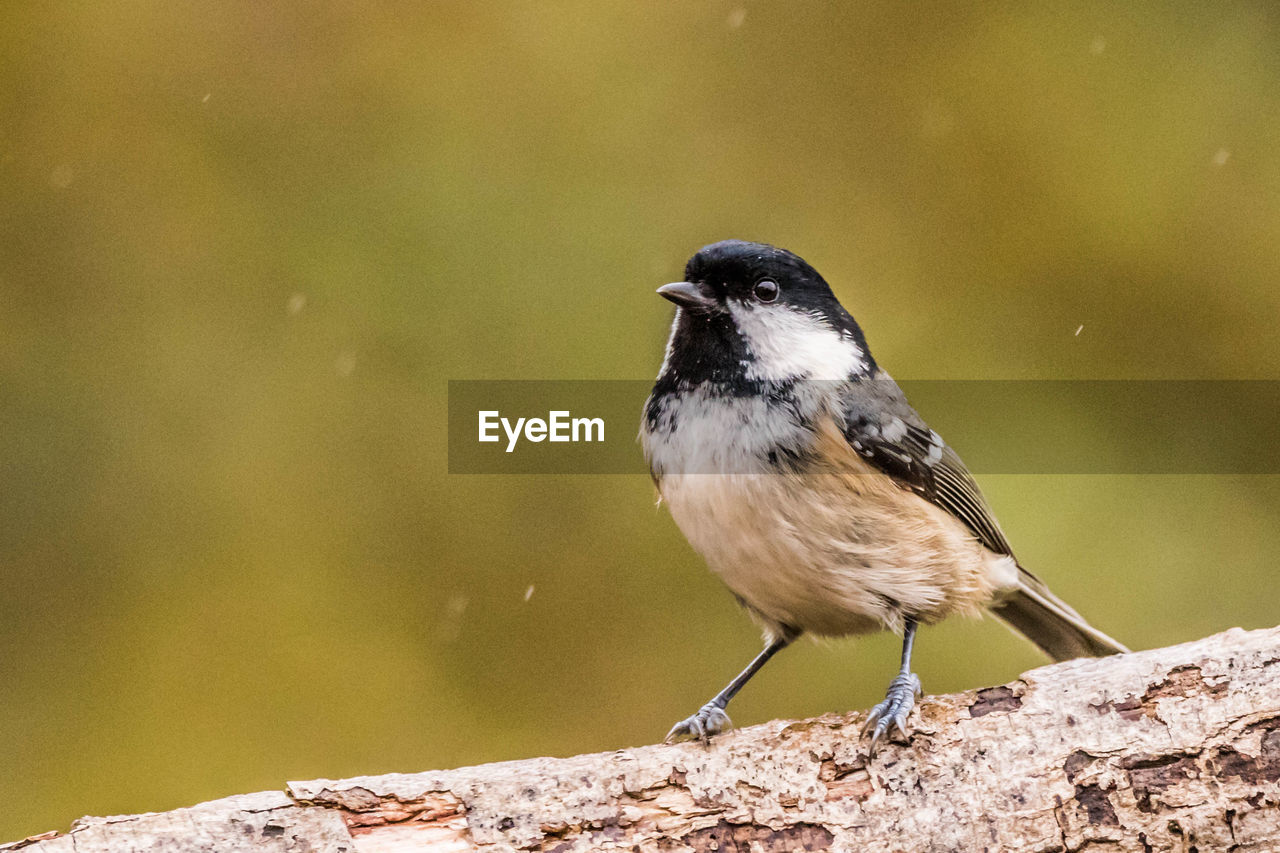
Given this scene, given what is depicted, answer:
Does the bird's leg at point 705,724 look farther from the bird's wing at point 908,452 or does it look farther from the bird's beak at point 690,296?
the bird's beak at point 690,296

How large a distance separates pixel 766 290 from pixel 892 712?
0.70m

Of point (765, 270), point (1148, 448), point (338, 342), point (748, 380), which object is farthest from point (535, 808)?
point (1148, 448)

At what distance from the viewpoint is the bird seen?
173 cm

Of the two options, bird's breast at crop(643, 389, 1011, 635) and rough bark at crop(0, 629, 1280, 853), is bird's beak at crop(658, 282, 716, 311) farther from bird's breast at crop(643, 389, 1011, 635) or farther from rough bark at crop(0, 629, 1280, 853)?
rough bark at crop(0, 629, 1280, 853)

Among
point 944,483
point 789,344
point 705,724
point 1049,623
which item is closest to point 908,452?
point 944,483

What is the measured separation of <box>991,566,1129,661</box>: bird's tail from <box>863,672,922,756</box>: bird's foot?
0.50m

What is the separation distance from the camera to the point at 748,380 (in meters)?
1.81

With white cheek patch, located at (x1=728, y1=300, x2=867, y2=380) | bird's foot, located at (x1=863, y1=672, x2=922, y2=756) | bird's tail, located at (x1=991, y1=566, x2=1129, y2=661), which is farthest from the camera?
bird's tail, located at (x1=991, y1=566, x2=1129, y2=661)

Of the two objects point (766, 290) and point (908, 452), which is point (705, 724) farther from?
point (766, 290)

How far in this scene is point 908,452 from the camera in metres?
1.93

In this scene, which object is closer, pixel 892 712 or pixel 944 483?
pixel 892 712

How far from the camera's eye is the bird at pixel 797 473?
173cm

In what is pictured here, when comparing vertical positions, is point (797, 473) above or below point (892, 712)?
above

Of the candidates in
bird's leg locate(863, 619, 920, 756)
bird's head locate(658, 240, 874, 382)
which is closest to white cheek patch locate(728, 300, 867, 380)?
bird's head locate(658, 240, 874, 382)
